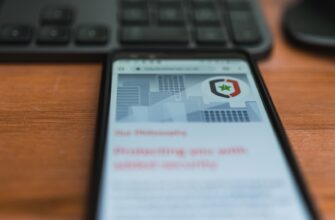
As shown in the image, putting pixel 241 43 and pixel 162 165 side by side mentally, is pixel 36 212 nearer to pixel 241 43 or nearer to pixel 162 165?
pixel 162 165

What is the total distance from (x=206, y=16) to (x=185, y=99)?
96 millimetres

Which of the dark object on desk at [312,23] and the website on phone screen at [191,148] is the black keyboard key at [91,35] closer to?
the website on phone screen at [191,148]

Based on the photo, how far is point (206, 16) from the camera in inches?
14.5

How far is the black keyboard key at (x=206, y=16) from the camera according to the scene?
0.37 m

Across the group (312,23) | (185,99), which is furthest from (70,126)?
(312,23)

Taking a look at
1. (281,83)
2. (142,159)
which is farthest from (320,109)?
(142,159)

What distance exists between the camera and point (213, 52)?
342 millimetres

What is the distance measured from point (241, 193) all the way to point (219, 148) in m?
0.03

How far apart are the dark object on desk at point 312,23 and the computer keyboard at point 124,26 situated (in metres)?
0.03

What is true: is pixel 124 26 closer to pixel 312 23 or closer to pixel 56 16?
pixel 56 16

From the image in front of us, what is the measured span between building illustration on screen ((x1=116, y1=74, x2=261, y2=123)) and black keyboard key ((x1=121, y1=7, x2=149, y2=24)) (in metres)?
0.06

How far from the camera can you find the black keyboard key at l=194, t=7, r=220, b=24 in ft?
1.20

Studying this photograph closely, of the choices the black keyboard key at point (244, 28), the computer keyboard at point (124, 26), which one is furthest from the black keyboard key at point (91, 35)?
the black keyboard key at point (244, 28)

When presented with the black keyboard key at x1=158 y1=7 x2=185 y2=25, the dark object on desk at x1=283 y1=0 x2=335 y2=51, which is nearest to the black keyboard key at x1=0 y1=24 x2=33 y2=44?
the black keyboard key at x1=158 y1=7 x2=185 y2=25
